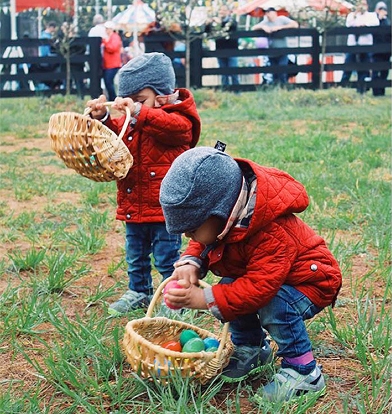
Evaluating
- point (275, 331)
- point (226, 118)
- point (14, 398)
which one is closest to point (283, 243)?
point (275, 331)

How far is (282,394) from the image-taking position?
94.2 inches

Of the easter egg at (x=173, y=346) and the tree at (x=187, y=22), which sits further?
the tree at (x=187, y=22)

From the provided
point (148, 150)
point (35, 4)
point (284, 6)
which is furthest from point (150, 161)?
point (35, 4)

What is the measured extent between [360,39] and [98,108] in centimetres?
1245

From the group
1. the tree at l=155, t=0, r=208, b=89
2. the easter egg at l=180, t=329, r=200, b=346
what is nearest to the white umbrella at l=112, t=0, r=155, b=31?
the tree at l=155, t=0, r=208, b=89

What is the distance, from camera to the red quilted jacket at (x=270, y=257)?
2.39 meters

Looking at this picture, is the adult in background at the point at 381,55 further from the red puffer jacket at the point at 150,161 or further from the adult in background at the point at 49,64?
the red puffer jacket at the point at 150,161

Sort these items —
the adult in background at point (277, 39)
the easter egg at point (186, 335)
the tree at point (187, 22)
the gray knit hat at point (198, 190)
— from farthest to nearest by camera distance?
1. the adult in background at point (277, 39)
2. the tree at point (187, 22)
3. the easter egg at point (186, 335)
4. the gray knit hat at point (198, 190)

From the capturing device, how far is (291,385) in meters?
2.48

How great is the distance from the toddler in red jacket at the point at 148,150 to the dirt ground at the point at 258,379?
32 centimetres

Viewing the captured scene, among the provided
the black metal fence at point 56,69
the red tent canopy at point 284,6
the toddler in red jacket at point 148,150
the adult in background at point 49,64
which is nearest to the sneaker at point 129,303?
the toddler in red jacket at point 148,150

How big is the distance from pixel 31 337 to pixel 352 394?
4.04 feet

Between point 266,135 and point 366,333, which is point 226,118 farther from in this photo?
point 366,333

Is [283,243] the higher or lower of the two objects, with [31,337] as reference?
higher
